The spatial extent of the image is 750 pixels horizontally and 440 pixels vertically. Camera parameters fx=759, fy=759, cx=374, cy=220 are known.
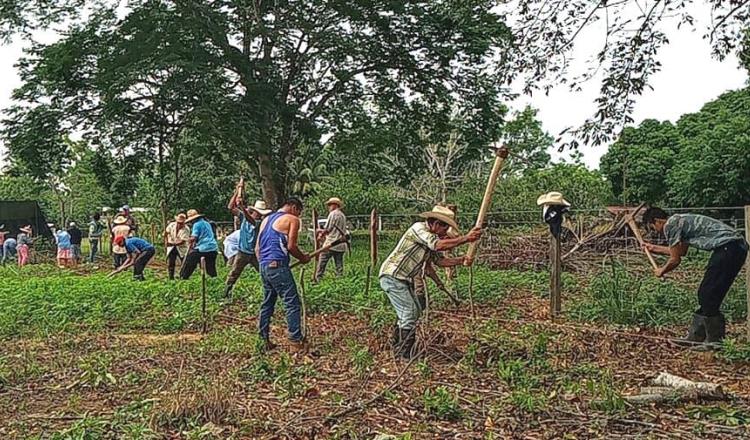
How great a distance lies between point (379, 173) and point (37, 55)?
37.1ft

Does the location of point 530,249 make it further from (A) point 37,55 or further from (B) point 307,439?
(A) point 37,55

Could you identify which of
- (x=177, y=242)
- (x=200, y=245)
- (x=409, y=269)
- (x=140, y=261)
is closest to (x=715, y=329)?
(x=409, y=269)

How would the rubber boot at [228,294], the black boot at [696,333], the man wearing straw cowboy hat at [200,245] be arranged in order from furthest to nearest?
1. the man wearing straw cowboy hat at [200,245]
2. the rubber boot at [228,294]
3. the black boot at [696,333]

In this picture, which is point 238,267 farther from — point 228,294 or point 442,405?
point 442,405

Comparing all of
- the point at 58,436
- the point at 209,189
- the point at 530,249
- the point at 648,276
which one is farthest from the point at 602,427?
the point at 209,189

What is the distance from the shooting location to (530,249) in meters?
16.3

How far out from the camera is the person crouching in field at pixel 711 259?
7.54m

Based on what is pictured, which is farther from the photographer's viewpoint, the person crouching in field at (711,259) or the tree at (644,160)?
the tree at (644,160)

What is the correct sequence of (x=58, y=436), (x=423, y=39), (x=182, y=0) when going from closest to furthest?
(x=58, y=436) → (x=182, y=0) → (x=423, y=39)

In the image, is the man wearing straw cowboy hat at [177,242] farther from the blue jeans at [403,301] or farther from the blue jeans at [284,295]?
the blue jeans at [403,301]

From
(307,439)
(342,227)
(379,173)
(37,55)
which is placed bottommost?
(307,439)

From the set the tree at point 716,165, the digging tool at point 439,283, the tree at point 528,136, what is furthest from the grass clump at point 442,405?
the tree at point 528,136

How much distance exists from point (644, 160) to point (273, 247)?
16983mm

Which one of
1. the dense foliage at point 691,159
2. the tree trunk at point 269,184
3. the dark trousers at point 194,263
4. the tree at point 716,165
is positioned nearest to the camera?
the dark trousers at point 194,263
